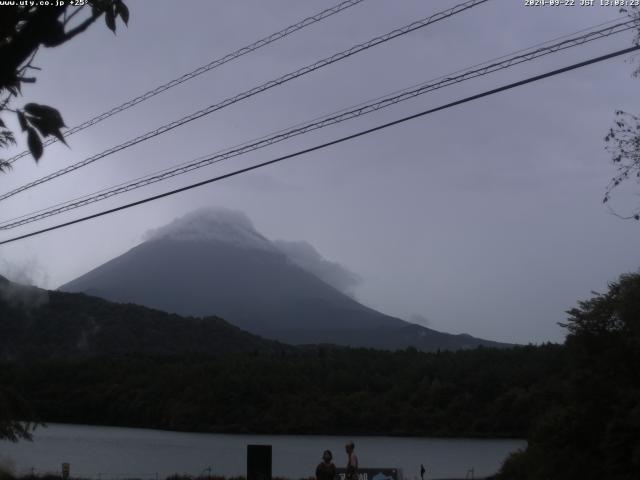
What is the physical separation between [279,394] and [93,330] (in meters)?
32.1

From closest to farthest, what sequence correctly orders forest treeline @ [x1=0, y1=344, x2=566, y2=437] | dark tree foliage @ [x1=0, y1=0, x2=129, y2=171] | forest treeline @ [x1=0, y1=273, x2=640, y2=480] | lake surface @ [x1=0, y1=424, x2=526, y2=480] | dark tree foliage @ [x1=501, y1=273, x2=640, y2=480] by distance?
dark tree foliage @ [x1=0, y1=0, x2=129, y2=171]
dark tree foliage @ [x1=501, y1=273, x2=640, y2=480]
lake surface @ [x1=0, y1=424, x2=526, y2=480]
forest treeline @ [x1=0, y1=273, x2=640, y2=480]
forest treeline @ [x1=0, y1=344, x2=566, y2=437]

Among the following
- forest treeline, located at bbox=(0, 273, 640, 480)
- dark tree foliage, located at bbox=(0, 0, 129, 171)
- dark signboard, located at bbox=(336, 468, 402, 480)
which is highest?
forest treeline, located at bbox=(0, 273, 640, 480)

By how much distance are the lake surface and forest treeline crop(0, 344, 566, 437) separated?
194 centimetres

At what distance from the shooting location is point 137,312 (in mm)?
109875

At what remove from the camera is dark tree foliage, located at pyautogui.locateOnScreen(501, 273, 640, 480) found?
60.1 ft

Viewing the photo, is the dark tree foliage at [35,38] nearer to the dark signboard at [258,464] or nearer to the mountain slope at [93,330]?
the dark signboard at [258,464]

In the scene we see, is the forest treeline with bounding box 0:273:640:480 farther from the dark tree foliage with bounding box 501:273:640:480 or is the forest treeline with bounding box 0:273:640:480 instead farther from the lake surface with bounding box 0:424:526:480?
the dark tree foliage with bounding box 501:273:640:480

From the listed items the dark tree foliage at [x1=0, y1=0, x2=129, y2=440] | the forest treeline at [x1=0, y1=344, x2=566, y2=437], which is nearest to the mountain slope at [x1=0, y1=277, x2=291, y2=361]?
the forest treeline at [x1=0, y1=344, x2=566, y2=437]

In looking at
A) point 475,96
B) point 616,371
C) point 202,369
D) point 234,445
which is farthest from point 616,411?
point 202,369

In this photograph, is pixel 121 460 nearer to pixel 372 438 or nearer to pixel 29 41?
pixel 372 438

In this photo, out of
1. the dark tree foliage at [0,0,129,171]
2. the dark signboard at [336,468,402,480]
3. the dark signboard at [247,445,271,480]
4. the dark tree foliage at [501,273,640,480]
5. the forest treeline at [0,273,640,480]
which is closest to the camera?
the dark tree foliage at [0,0,129,171]

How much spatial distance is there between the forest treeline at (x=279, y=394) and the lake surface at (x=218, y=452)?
1.94m

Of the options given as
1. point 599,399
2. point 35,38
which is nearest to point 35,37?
point 35,38

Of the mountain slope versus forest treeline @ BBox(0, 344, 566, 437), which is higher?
the mountain slope
